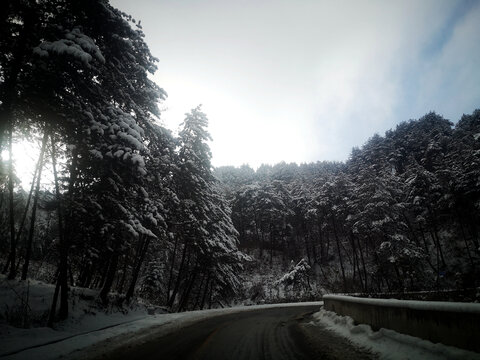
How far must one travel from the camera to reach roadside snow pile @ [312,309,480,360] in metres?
4.23

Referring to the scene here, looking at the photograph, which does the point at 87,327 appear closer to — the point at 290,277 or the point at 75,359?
the point at 75,359

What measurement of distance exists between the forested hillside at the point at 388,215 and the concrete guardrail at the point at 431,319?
19.0 metres

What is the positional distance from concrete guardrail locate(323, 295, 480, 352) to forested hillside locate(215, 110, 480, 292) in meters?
19.0

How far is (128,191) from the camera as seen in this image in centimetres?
1220

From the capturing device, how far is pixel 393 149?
65.5 m

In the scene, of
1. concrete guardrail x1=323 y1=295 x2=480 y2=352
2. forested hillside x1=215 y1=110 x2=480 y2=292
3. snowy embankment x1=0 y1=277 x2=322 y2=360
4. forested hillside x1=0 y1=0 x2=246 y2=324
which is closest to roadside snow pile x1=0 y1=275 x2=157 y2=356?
snowy embankment x1=0 y1=277 x2=322 y2=360

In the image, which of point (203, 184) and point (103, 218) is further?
point (203, 184)

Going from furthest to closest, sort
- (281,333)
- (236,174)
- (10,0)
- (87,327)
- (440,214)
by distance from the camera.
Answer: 1. (236,174)
2. (440,214)
3. (87,327)
4. (281,333)
5. (10,0)

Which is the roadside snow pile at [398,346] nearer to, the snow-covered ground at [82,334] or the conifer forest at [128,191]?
the snow-covered ground at [82,334]

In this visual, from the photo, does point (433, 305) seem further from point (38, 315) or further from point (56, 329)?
point (38, 315)

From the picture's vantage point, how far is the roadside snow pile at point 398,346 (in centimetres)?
423

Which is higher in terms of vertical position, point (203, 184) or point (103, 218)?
point (203, 184)

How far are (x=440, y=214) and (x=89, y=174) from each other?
52.4 m

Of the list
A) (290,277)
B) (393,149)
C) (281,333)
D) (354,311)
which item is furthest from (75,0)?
(393,149)
